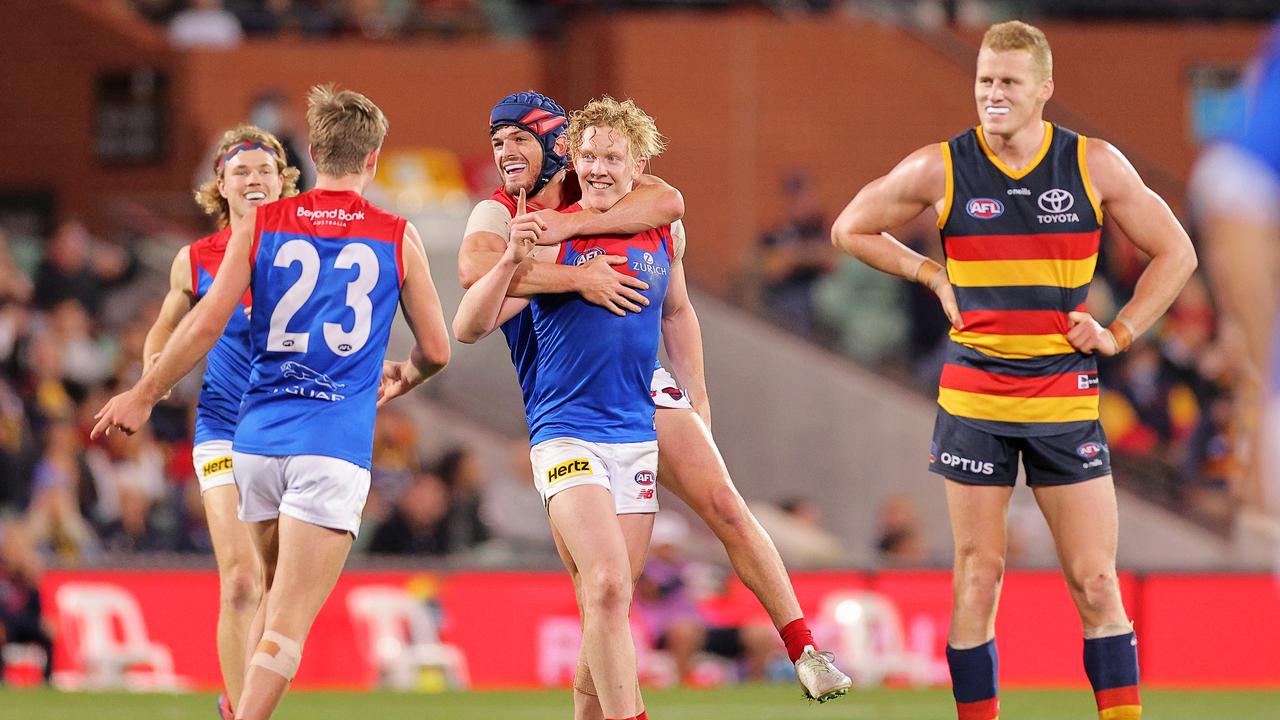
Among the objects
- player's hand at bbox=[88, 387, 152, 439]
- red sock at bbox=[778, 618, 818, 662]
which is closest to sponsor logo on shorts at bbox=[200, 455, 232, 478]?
player's hand at bbox=[88, 387, 152, 439]

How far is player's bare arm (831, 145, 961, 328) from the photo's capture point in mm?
6703

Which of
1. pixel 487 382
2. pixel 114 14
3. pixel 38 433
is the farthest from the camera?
pixel 114 14

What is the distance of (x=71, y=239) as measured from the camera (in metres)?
15.9

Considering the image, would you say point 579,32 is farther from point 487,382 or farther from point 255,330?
point 255,330

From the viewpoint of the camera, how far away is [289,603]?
20.1 ft

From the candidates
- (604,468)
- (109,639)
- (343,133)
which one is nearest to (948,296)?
(604,468)

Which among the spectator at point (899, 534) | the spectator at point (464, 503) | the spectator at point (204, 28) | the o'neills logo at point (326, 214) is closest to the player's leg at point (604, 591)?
the o'neills logo at point (326, 214)

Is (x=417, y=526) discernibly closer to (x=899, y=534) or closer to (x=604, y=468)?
(x=899, y=534)

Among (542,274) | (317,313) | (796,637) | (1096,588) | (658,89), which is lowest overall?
(796,637)

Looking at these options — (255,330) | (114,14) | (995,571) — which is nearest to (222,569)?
(255,330)

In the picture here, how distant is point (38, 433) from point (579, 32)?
7.64 metres

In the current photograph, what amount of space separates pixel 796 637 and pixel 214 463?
8.23 ft

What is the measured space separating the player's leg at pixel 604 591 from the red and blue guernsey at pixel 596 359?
29 cm

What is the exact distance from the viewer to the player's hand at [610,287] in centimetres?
639
